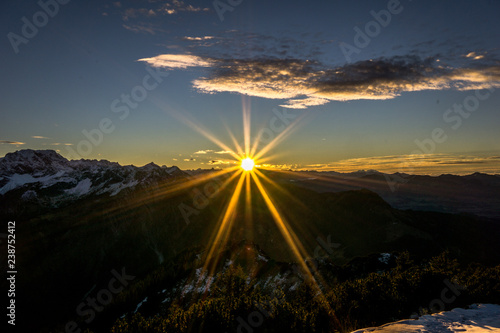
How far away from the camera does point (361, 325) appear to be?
30.2 meters

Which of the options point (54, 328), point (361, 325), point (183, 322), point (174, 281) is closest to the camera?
point (361, 325)

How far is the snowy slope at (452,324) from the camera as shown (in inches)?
772

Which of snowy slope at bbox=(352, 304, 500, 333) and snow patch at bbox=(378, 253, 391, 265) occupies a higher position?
snowy slope at bbox=(352, 304, 500, 333)

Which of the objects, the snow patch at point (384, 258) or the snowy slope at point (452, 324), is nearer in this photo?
the snowy slope at point (452, 324)

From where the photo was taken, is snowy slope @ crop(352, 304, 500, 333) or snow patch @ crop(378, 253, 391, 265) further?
snow patch @ crop(378, 253, 391, 265)

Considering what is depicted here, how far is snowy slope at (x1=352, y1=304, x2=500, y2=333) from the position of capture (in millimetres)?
19617

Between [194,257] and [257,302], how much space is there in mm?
92822

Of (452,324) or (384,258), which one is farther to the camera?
(384,258)

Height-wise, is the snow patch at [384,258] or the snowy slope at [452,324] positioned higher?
the snowy slope at [452,324]

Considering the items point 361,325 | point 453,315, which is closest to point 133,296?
point 361,325

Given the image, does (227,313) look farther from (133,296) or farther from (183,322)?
(133,296)

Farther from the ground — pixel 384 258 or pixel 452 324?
pixel 452 324

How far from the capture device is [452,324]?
834 inches

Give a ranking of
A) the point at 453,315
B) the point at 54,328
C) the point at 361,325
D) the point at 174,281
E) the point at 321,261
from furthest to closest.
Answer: the point at 54,328 → the point at 174,281 → the point at 321,261 → the point at 361,325 → the point at 453,315
